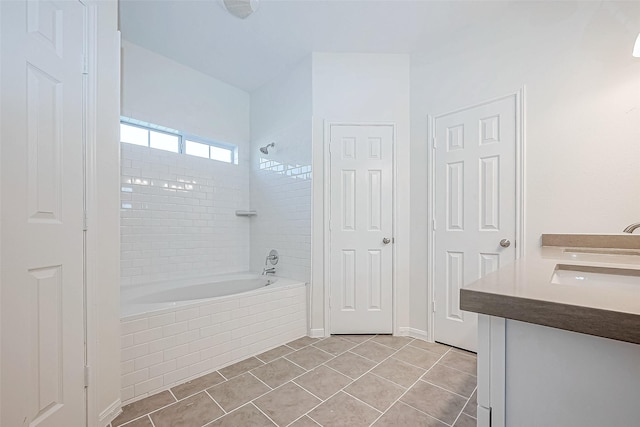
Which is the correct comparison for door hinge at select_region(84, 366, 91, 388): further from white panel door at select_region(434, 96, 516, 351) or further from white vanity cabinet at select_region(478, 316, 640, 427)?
white panel door at select_region(434, 96, 516, 351)

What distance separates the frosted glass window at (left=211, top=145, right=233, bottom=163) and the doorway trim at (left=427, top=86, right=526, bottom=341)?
2.33 metres

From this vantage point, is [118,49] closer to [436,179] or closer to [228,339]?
[228,339]

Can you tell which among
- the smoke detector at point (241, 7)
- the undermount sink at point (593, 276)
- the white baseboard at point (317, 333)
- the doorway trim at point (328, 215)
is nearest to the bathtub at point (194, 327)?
the white baseboard at point (317, 333)

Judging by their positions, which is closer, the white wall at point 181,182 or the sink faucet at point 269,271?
the white wall at point 181,182

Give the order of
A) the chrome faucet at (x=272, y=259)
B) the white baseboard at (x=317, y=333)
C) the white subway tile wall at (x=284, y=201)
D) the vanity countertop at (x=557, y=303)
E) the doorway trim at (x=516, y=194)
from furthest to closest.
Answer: the chrome faucet at (x=272, y=259) → the white subway tile wall at (x=284, y=201) → the white baseboard at (x=317, y=333) → the doorway trim at (x=516, y=194) → the vanity countertop at (x=557, y=303)

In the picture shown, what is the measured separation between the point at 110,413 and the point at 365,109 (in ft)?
9.19

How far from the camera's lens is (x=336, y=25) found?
90.2 inches

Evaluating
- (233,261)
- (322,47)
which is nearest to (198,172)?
(233,261)

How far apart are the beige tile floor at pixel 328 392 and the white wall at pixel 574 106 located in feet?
3.77

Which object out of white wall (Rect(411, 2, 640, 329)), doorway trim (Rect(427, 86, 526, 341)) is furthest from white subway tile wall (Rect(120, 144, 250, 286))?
white wall (Rect(411, 2, 640, 329))

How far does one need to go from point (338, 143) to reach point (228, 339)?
1.91 m

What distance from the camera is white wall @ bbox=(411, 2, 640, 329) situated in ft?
5.36

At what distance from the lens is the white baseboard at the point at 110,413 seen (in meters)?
1.34

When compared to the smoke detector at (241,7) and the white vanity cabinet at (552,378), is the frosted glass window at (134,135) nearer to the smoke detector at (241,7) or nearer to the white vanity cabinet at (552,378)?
the smoke detector at (241,7)
